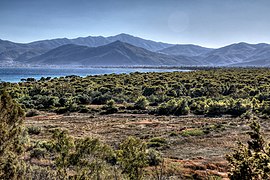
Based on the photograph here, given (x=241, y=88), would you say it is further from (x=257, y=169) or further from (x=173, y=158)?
(x=257, y=169)

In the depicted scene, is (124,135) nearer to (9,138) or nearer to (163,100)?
(9,138)

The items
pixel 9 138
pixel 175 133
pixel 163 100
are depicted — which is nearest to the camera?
pixel 9 138

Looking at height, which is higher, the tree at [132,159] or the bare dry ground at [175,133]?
the tree at [132,159]

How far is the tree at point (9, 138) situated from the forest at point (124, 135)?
0.08ft

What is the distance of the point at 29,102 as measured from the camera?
42.7 m

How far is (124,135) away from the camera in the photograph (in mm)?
25281

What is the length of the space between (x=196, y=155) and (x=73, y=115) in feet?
67.8

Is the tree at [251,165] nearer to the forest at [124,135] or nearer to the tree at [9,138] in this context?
the forest at [124,135]

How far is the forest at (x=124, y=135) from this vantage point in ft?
28.8

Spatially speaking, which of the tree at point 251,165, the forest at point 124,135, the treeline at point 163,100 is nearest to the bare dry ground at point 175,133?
the forest at point 124,135

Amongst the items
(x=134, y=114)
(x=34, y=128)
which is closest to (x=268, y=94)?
(x=134, y=114)

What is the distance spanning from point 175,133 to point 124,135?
4185mm

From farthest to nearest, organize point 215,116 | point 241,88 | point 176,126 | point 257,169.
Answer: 1. point 241,88
2. point 215,116
3. point 176,126
4. point 257,169

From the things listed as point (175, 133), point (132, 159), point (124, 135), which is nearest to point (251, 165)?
point (132, 159)
